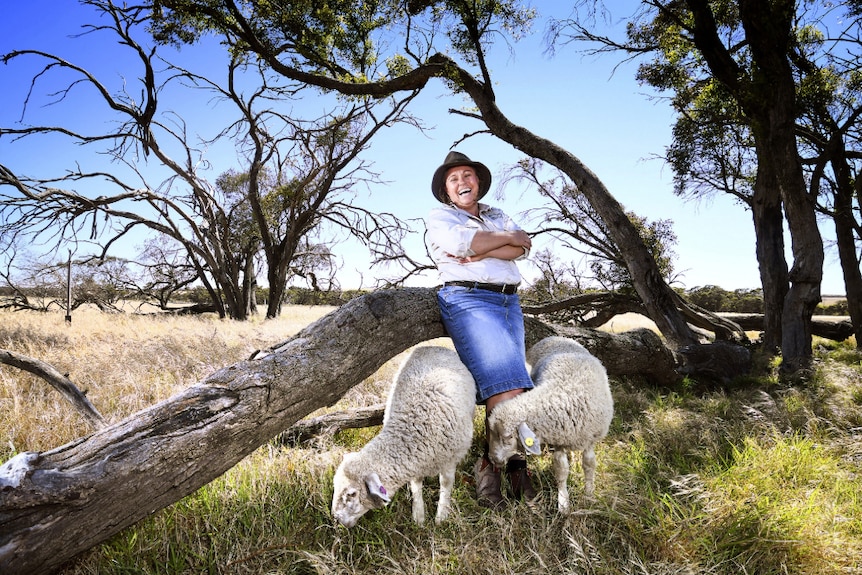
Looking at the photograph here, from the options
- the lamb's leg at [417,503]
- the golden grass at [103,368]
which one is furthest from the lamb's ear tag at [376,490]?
the golden grass at [103,368]

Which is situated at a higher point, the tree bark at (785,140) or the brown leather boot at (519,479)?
the tree bark at (785,140)

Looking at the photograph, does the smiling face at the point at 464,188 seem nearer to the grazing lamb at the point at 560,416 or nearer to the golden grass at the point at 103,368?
the grazing lamb at the point at 560,416

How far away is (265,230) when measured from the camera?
49.9 feet

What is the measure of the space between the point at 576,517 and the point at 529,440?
590 mm

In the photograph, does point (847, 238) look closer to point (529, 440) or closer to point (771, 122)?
point (771, 122)

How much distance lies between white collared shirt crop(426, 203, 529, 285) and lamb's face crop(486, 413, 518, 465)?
968 millimetres

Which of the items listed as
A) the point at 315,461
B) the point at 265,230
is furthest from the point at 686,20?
the point at 265,230

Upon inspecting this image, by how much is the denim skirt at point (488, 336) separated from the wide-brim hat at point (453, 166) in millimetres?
965

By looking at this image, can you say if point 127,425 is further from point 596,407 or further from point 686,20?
point 686,20

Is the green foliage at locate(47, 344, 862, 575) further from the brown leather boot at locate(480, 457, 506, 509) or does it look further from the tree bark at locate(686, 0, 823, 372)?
the tree bark at locate(686, 0, 823, 372)

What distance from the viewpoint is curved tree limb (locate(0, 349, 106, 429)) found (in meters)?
4.21

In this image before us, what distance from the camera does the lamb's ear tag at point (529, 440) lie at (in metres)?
2.59

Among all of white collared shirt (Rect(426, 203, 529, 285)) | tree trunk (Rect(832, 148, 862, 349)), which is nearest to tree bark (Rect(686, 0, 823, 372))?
tree trunk (Rect(832, 148, 862, 349))

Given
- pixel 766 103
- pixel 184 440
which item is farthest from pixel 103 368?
pixel 766 103
